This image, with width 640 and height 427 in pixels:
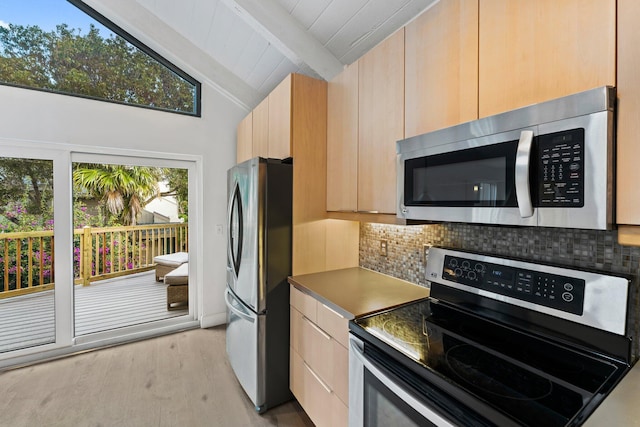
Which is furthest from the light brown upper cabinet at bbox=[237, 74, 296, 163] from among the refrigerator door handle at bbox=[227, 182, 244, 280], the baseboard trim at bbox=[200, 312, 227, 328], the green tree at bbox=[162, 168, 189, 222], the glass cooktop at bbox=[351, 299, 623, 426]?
the baseboard trim at bbox=[200, 312, 227, 328]

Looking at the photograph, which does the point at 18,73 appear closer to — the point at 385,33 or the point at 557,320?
the point at 385,33

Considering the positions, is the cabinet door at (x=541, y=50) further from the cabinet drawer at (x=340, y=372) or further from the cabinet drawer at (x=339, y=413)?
the cabinet drawer at (x=339, y=413)

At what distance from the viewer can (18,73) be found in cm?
248

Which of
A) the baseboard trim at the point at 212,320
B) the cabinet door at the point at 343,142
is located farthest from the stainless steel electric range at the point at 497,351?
the baseboard trim at the point at 212,320

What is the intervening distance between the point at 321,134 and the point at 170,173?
6.66 feet

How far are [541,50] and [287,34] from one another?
5.82 ft

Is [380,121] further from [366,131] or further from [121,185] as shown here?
[121,185]

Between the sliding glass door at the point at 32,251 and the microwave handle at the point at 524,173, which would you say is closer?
the microwave handle at the point at 524,173

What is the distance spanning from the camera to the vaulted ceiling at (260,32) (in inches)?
75.3

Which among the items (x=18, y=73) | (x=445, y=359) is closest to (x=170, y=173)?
(x=18, y=73)

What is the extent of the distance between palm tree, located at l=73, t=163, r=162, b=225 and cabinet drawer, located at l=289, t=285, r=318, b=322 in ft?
7.13

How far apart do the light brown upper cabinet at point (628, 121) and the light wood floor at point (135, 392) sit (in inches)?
76.2

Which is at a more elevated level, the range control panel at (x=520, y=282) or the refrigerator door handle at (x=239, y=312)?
the range control panel at (x=520, y=282)

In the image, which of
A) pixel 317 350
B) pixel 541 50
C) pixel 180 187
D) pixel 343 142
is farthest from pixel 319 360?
pixel 180 187
